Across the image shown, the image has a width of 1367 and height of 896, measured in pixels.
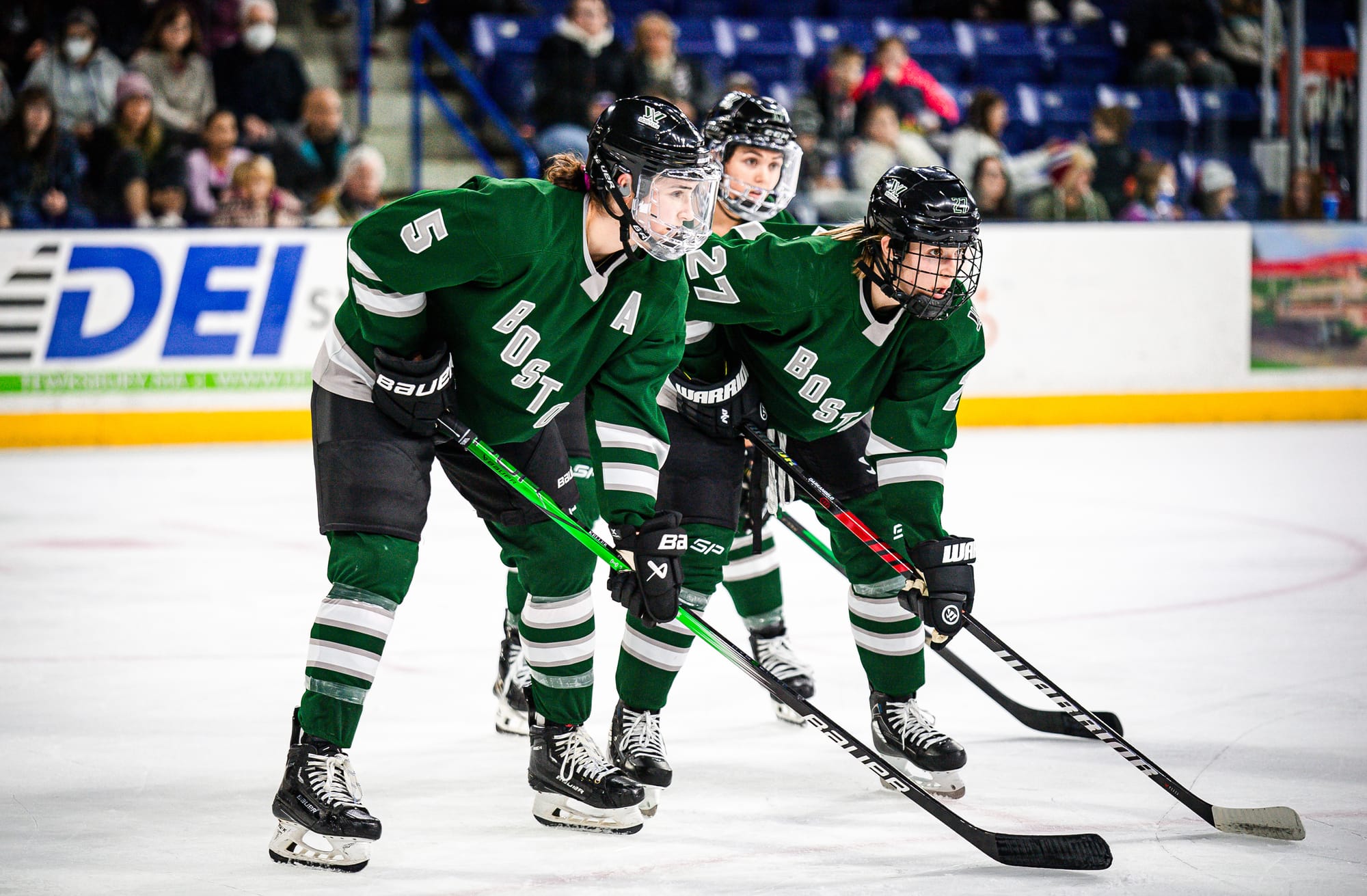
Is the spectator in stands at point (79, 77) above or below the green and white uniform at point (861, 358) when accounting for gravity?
above

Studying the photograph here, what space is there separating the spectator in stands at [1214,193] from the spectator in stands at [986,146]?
2.77 ft

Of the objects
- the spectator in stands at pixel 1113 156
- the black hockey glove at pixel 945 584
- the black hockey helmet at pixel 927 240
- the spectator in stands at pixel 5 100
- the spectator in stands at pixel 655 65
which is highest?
the spectator in stands at pixel 655 65

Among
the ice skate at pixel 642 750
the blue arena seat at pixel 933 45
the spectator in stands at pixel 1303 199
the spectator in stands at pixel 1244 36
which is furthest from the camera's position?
the blue arena seat at pixel 933 45

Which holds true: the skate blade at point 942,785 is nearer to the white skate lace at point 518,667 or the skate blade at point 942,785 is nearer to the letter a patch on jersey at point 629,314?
the white skate lace at point 518,667

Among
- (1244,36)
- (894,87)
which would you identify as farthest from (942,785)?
(1244,36)

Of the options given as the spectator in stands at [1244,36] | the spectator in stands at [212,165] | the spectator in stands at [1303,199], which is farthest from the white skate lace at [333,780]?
the spectator in stands at [1244,36]

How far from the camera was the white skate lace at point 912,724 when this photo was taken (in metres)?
3.14

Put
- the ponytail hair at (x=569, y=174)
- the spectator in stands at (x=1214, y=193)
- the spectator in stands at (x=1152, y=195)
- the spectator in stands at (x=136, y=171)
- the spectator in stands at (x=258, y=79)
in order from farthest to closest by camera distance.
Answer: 1. the spectator in stands at (x=1214, y=193)
2. the spectator in stands at (x=1152, y=195)
3. the spectator in stands at (x=258, y=79)
4. the spectator in stands at (x=136, y=171)
5. the ponytail hair at (x=569, y=174)

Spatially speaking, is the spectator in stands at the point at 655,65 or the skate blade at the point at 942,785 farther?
the spectator in stands at the point at 655,65

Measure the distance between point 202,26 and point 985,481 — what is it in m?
4.86

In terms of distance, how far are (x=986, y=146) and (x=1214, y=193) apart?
1323 mm

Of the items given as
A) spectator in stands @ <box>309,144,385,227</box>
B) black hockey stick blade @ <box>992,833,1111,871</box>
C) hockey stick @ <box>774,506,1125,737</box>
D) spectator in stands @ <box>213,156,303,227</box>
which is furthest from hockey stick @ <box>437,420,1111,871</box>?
spectator in stands @ <box>309,144,385,227</box>

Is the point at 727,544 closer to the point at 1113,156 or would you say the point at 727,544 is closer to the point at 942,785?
the point at 942,785

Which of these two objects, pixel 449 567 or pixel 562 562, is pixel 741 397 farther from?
pixel 449 567
